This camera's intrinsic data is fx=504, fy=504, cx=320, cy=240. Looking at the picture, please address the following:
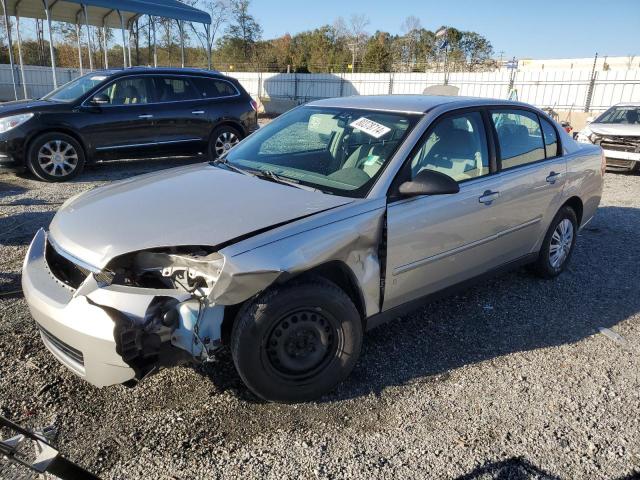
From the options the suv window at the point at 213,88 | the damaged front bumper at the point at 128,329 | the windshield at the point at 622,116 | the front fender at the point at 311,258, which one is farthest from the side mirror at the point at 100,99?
the windshield at the point at 622,116

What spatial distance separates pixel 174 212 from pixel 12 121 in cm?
612

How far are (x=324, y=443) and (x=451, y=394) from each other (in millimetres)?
887

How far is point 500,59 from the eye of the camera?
40.2m

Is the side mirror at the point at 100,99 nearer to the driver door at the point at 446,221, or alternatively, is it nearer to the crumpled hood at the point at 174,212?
the crumpled hood at the point at 174,212

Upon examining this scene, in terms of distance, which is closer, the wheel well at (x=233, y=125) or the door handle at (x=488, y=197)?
the door handle at (x=488, y=197)

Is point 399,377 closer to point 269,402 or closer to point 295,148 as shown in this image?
point 269,402

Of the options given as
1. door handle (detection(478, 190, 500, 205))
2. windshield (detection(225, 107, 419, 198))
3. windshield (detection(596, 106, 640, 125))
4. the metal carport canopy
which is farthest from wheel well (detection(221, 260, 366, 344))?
the metal carport canopy

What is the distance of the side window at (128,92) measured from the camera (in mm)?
8328

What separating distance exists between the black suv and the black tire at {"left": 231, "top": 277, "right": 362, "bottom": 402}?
6628 mm

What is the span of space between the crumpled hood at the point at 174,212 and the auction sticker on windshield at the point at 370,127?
29.2 inches

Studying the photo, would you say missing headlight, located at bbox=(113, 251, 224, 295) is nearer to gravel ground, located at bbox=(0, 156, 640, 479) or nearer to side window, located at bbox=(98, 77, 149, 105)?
gravel ground, located at bbox=(0, 156, 640, 479)

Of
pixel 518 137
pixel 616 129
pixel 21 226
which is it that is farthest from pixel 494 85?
pixel 21 226

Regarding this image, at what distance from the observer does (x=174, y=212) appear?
279 cm

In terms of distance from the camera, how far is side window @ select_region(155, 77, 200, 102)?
8828 millimetres
